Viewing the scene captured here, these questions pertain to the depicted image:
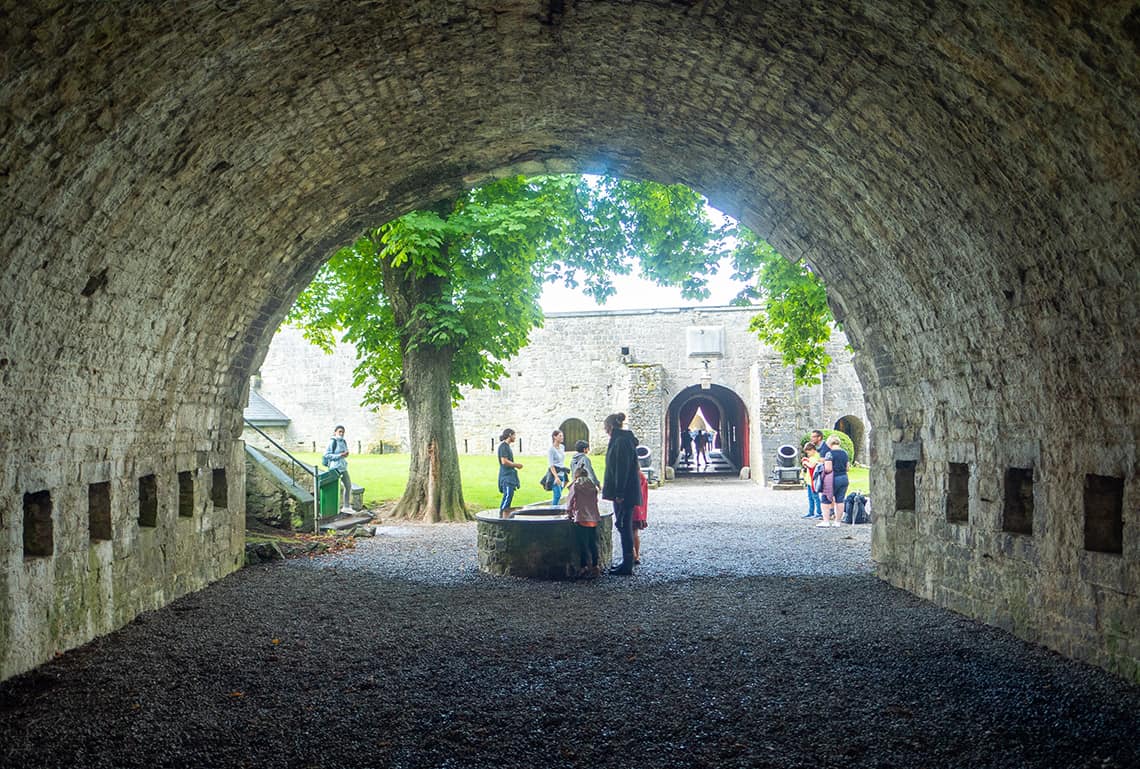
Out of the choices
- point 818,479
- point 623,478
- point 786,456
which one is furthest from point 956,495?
point 786,456

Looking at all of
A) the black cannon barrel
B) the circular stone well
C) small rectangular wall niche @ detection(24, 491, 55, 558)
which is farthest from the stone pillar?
small rectangular wall niche @ detection(24, 491, 55, 558)

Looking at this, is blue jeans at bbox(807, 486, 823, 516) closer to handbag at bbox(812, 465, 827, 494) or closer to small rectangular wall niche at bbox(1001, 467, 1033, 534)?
handbag at bbox(812, 465, 827, 494)

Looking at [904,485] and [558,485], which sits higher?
[904,485]

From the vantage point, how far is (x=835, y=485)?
1522cm

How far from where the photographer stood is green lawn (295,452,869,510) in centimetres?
1930

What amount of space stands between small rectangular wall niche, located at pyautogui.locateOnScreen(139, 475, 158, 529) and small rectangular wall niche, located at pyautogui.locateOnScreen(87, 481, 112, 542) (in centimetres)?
82

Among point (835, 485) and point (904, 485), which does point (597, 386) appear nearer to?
point (835, 485)

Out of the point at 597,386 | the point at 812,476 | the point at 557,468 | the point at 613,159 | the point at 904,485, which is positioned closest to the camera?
the point at 904,485

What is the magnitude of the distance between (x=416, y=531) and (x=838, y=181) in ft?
30.6

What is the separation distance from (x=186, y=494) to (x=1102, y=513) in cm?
794

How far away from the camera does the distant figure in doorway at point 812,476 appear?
→ 16.0 meters

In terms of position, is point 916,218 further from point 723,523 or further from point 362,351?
point 362,351

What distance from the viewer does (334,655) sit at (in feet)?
20.8

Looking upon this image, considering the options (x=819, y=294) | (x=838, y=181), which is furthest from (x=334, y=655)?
(x=819, y=294)
